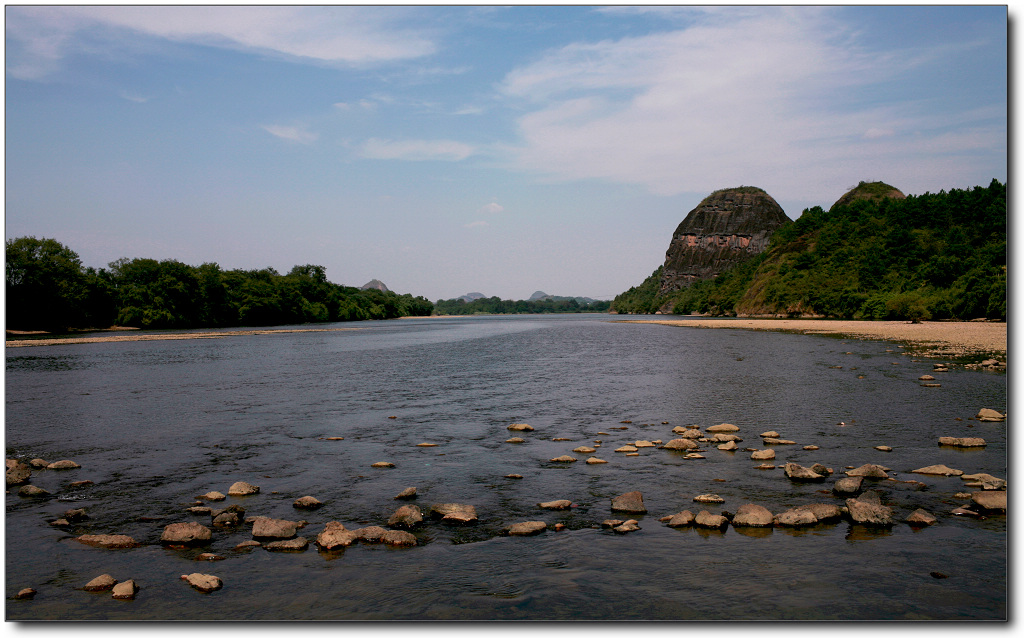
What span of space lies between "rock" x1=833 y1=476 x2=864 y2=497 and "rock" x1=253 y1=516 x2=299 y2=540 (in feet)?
36.3

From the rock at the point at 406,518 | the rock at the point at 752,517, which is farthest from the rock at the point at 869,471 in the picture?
the rock at the point at 406,518

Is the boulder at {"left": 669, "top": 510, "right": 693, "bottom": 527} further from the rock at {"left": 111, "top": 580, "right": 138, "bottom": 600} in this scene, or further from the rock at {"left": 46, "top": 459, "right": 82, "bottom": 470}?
the rock at {"left": 46, "top": 459, "right": 82, "bottom": 470}

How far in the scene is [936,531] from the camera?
10414 mm

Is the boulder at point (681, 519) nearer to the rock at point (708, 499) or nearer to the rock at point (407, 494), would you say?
the rock at point (708, 499)

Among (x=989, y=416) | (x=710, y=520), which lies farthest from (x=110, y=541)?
(x=989, y=416)

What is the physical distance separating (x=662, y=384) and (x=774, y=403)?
26.1 feet

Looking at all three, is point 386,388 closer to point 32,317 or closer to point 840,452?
point 840,452

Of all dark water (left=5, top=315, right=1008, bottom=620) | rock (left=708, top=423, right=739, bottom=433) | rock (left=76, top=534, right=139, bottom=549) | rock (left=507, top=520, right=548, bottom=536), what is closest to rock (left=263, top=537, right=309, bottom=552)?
dark water (left=5, top=315, right=1008, bottom=620)

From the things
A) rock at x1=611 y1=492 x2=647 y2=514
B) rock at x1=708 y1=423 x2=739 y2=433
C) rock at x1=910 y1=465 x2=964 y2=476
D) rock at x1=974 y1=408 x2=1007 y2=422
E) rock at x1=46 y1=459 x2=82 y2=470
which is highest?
rock at x1=974 y1=408 x2=1007 y2=422

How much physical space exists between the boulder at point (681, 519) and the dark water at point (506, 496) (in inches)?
7.0

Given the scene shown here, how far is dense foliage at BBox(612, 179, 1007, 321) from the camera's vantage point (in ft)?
261

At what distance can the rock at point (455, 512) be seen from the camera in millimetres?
11621

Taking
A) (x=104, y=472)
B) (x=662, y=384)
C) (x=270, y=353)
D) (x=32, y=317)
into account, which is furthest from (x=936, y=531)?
(x=32, y=317)

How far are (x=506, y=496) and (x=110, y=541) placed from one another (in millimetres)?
7497
